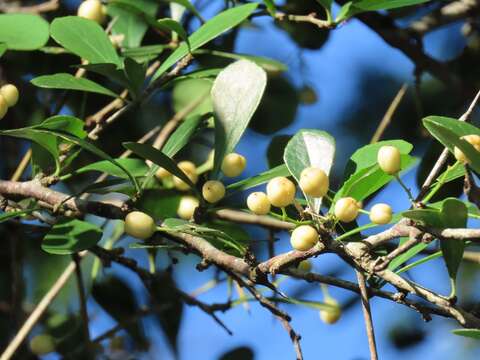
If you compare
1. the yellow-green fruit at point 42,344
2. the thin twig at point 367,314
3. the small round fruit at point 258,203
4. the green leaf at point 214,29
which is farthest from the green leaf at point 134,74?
the yellow-green fruit at point 42,344

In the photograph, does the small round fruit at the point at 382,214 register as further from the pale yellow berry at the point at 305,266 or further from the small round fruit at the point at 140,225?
the pale yellow berry at the point at 305,266

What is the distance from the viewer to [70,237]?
0.93 m

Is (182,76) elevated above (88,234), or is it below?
above

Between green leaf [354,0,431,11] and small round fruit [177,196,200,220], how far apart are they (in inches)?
12.9

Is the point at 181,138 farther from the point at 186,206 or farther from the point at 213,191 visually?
the point at 186,206

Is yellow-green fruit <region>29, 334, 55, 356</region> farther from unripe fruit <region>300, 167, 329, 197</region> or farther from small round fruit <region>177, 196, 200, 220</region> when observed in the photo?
unripe fruit <region>300, 167, 329, 197</region>

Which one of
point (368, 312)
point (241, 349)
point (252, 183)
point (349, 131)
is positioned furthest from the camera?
point (349, 131)

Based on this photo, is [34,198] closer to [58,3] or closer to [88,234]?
[88,234]

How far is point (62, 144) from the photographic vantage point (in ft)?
3.38

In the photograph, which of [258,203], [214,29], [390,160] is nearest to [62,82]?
[214,29]

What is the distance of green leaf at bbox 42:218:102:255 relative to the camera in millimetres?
907

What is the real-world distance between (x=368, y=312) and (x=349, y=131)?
1203 mm

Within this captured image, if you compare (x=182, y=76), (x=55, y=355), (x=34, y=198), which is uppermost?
(x=182, y=76)

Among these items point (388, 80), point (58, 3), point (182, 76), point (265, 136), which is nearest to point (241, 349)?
point (265, 136)
